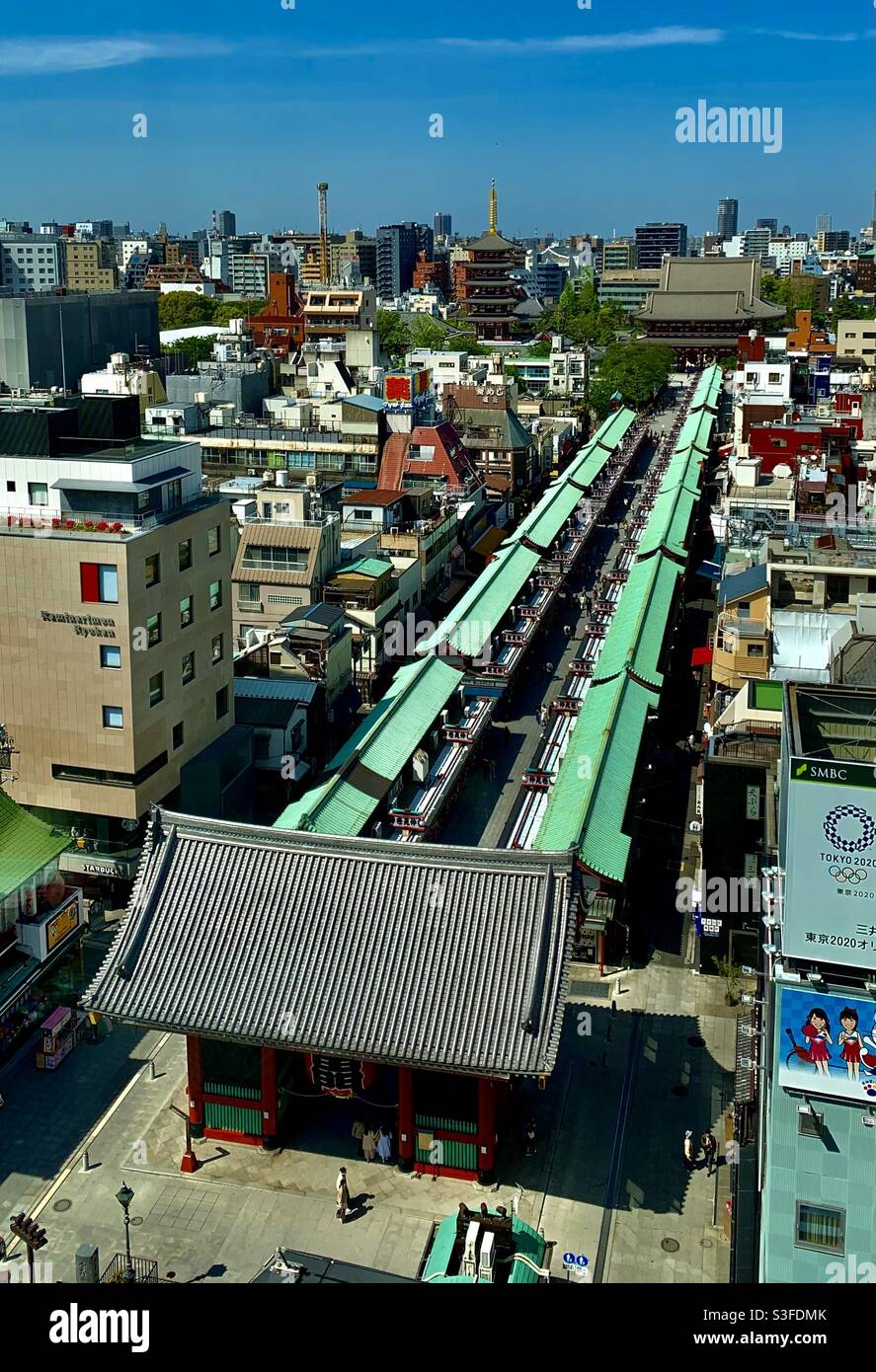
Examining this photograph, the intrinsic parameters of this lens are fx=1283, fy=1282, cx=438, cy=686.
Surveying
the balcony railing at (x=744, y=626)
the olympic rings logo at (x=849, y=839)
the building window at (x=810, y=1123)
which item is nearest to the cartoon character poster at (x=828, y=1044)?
the building window at (x=810, y=1123)

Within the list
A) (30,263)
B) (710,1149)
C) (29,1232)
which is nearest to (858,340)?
(710,1149)

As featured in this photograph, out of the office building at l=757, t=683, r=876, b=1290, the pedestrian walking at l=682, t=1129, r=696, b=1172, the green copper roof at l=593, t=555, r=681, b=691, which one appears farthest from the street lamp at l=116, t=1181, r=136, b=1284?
the green copper roof at l=593, t=555, r=681, b=691

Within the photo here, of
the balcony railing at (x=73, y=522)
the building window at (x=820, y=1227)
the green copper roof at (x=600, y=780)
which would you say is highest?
the balcony railing at (x=73, y=522)

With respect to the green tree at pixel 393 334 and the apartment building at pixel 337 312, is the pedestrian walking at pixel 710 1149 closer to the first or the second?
the apartment building at pixel 337 312

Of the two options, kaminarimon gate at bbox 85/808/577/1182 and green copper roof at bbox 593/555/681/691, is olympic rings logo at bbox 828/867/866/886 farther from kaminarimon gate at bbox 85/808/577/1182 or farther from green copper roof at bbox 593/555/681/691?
green copper roof at bbox 593/555/681/691

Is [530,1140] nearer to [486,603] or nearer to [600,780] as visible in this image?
[600,780]
